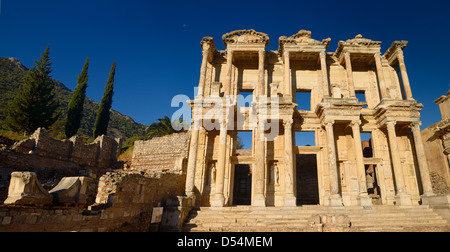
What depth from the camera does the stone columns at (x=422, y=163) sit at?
13773mm

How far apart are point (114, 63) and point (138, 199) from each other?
35.5 m

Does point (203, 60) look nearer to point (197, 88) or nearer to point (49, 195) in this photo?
point (197, 88)

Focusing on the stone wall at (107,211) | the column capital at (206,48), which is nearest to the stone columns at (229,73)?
the column capital at (206,48)

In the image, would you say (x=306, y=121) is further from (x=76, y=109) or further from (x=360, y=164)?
(x=76, y=109)

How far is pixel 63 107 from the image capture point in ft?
172

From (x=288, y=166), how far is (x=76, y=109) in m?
28.8

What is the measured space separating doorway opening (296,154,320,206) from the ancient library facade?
245 inches

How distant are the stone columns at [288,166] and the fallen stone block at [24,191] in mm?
10949

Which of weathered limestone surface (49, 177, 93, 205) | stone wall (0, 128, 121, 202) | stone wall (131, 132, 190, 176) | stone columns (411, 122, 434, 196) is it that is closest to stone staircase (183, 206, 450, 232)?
stone columns (411, 122, 434, 196)

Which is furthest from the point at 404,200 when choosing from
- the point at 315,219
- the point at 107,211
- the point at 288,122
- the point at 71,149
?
the point at 71,149

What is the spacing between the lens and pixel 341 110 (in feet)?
50.2

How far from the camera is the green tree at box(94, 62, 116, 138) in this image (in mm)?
34031

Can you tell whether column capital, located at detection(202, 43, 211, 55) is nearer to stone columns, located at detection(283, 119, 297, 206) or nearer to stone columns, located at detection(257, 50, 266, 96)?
stone columns, located at detection(257, 50, 266, 96)

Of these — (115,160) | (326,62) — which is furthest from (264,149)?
(115,160)
